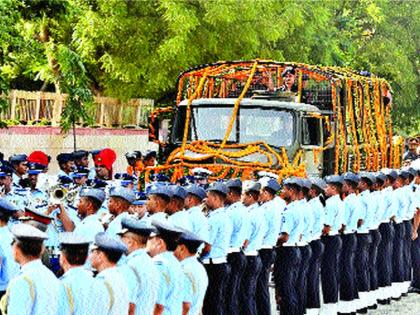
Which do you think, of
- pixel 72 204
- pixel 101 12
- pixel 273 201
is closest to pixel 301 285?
pixel 273 201

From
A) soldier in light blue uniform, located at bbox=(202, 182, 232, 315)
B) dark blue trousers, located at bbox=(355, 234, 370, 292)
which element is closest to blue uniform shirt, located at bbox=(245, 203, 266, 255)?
soldier in light blue uniform, located at bbox=(202, 182, 232, 315)

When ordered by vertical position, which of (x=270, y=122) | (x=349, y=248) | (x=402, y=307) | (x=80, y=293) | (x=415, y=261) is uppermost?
(x=270, y=122)

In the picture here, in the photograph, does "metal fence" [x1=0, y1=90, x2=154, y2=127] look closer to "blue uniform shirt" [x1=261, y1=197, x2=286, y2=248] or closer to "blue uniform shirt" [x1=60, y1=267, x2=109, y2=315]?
"blue uniform shirt" [x1=261, y1=197, x2=286, y2=248]

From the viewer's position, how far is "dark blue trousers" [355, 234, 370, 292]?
52.5ft

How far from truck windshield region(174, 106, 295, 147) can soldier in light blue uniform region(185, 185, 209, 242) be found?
617 cm

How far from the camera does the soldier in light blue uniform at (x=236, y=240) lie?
12.6 metres

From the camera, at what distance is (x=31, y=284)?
7434mm

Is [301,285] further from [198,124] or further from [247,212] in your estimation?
[198,124]

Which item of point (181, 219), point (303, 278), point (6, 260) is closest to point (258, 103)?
point (303, 278)

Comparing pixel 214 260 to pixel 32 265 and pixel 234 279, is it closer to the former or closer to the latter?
pixel 234 279

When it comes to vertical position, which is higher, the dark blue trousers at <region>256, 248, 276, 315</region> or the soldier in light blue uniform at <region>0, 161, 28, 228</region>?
the soldier in light blue uniform at <region>0, 161, 28, 228</region>

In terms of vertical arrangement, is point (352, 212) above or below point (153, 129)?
below

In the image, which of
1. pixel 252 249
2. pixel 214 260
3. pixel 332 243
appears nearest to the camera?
pixel 214 260

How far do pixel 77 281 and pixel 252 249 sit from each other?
18.0 ft
